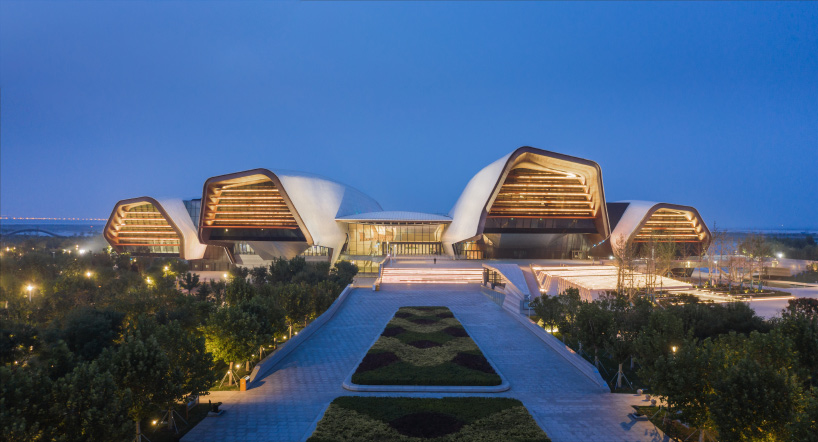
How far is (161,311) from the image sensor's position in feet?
66.8

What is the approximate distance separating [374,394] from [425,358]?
3.69m

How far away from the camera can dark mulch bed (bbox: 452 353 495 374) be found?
15844 mm

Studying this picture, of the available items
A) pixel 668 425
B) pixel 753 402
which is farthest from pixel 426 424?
pixel 753 402

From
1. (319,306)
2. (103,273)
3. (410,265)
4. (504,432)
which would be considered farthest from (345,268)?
(504,432)

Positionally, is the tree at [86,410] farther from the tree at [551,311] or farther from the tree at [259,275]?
the tree at [259,275]

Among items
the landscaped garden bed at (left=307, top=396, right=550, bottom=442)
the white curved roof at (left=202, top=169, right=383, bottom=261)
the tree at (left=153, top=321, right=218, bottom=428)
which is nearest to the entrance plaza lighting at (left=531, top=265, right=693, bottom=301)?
the landscaped garden bed at (left=307, top=396, right=550, bottom=442)

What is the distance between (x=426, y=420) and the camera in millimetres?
11758

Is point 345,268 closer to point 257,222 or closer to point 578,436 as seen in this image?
point 257,222

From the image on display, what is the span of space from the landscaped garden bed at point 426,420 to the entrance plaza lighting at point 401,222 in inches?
1365

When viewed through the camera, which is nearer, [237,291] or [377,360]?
[377,360]

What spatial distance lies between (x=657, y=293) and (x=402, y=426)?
33.6 meters

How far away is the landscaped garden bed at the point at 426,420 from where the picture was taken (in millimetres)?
10758

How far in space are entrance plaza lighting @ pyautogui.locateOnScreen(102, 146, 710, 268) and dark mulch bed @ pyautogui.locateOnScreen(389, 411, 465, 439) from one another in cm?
3560

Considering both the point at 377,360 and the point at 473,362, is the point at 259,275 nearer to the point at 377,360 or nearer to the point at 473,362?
the point at 377,360
